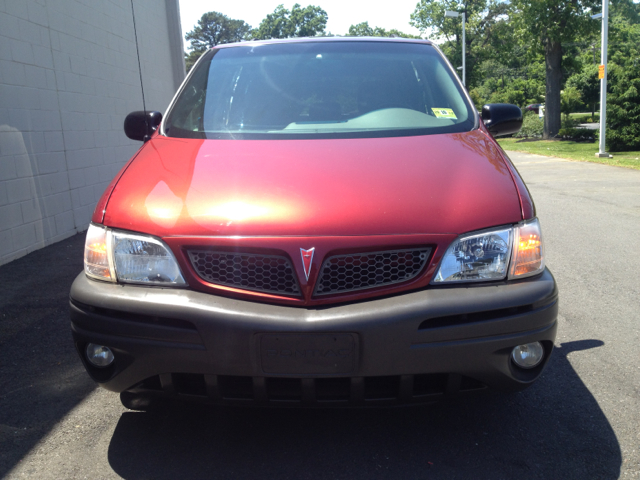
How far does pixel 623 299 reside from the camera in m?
4.48

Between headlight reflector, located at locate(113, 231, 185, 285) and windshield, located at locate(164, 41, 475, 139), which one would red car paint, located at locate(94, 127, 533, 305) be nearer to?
headlight reflector, located at locate(113, 231, 185, 285)

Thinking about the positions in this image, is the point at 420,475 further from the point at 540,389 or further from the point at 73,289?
the point at 73,289

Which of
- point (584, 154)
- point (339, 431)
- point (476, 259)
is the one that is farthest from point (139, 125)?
point (584, 154)

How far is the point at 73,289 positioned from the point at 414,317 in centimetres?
130

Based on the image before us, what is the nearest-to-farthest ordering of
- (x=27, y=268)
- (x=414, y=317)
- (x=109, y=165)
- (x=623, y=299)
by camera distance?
(x=414, y=317)
(x=623, y=299)
(x=27, y=268)
(x=109, y=165)

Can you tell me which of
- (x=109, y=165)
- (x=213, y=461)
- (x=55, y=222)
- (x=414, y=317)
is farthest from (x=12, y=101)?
(x=414, y=317)

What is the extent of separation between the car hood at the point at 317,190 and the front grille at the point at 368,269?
8 centimetres

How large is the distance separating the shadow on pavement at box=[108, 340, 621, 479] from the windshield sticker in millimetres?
1438

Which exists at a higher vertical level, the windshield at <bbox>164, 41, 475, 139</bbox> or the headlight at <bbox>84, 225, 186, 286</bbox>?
the windshield at <bbox>164, 41, 475, 139</bbox>

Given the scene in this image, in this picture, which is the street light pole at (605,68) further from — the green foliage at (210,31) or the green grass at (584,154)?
the green foliage at (210,31)

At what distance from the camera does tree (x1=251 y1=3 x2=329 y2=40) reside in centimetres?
10131

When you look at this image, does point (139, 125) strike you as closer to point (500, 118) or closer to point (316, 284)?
point (316, 284)

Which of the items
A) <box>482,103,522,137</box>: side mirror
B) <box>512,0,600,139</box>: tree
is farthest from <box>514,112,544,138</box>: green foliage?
<box>482,103,522,137</box>: side mirror

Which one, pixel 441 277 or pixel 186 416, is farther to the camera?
pixel 186 416
